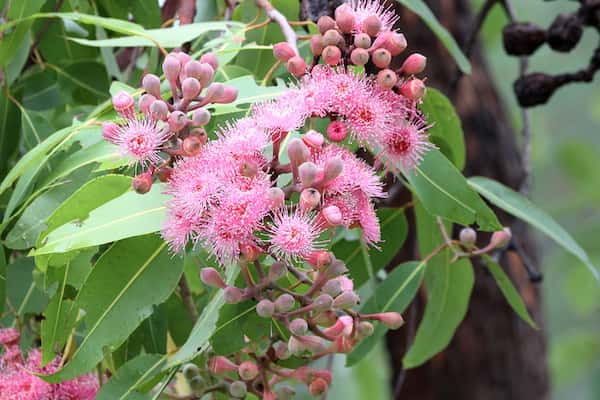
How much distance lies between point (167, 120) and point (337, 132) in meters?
0.16

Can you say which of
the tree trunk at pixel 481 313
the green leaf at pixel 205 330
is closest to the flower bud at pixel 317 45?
the green leaf at pixel 205 330

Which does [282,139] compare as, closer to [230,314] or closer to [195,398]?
[230,314]

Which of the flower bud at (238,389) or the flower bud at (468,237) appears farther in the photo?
the flower bud at (468,237)

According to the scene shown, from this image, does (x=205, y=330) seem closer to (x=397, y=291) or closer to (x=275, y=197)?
(x=275, y=197)

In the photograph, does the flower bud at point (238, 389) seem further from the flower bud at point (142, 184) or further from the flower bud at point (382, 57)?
the flower bud at point (382, 57)

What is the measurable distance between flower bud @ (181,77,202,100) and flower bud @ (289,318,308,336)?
23 centimetres

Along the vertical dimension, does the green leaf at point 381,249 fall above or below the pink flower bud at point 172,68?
below

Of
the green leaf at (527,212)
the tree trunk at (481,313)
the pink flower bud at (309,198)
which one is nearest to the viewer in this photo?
the pink flower bud at (309,198)

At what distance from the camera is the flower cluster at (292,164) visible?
868 millimetres

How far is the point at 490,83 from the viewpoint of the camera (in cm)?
280

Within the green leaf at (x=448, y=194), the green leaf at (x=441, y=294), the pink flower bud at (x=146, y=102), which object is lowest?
the green leaf at (x=441, y=294)

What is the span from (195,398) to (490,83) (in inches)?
74.3

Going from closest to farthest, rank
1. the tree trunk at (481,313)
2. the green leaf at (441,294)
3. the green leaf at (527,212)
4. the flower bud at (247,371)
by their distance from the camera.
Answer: the flower bud at (247,371) < the green leaf at (527,212) < the green leaf at (441,294) < the tree trunk at (481,313)

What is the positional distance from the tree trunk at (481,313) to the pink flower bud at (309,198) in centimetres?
178
